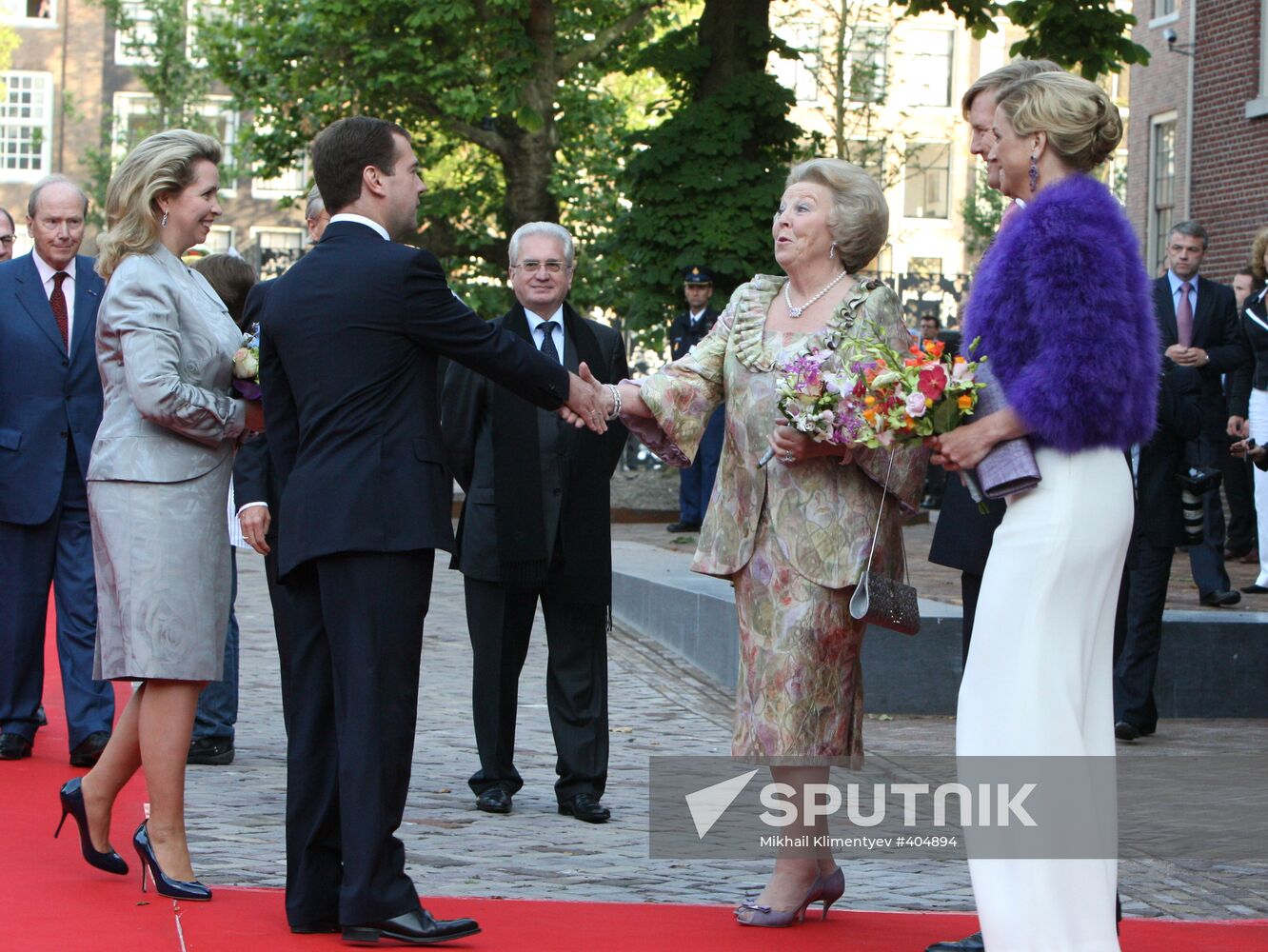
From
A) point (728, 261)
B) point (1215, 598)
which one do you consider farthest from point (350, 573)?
point (728, 261)

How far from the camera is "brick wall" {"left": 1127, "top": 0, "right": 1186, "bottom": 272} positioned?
23781 millimetres

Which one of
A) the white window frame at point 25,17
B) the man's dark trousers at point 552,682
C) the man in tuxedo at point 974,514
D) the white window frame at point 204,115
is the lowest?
the man's dark trousers at point 552,682

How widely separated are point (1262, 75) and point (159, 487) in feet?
52.3

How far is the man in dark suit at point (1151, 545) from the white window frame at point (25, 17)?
51.8m

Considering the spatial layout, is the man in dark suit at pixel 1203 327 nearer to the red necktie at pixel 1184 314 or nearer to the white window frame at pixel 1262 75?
the red necktie at pixel 1184 314

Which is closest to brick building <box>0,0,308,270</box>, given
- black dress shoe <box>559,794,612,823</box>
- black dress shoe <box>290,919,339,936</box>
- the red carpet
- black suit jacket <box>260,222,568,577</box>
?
black dress shoe <box>559,794,612,823</box>

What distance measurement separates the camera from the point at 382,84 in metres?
26.8

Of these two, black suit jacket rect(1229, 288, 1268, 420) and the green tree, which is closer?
black suit jacket rect(1229, 288, 1268, 420)

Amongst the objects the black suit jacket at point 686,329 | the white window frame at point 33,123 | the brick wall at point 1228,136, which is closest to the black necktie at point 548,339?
the black suit jacket at point 686,329

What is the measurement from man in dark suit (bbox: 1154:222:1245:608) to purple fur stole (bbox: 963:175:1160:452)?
6.23 m

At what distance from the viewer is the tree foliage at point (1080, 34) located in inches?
677

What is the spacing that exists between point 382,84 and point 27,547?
63.8 feet

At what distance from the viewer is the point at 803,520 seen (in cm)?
539

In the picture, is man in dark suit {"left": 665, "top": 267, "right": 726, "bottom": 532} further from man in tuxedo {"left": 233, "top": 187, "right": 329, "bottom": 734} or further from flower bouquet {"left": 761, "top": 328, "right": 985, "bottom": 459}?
flower bouquet {"left": 761, "top": 328, "right": 985, "bottom": 459}
